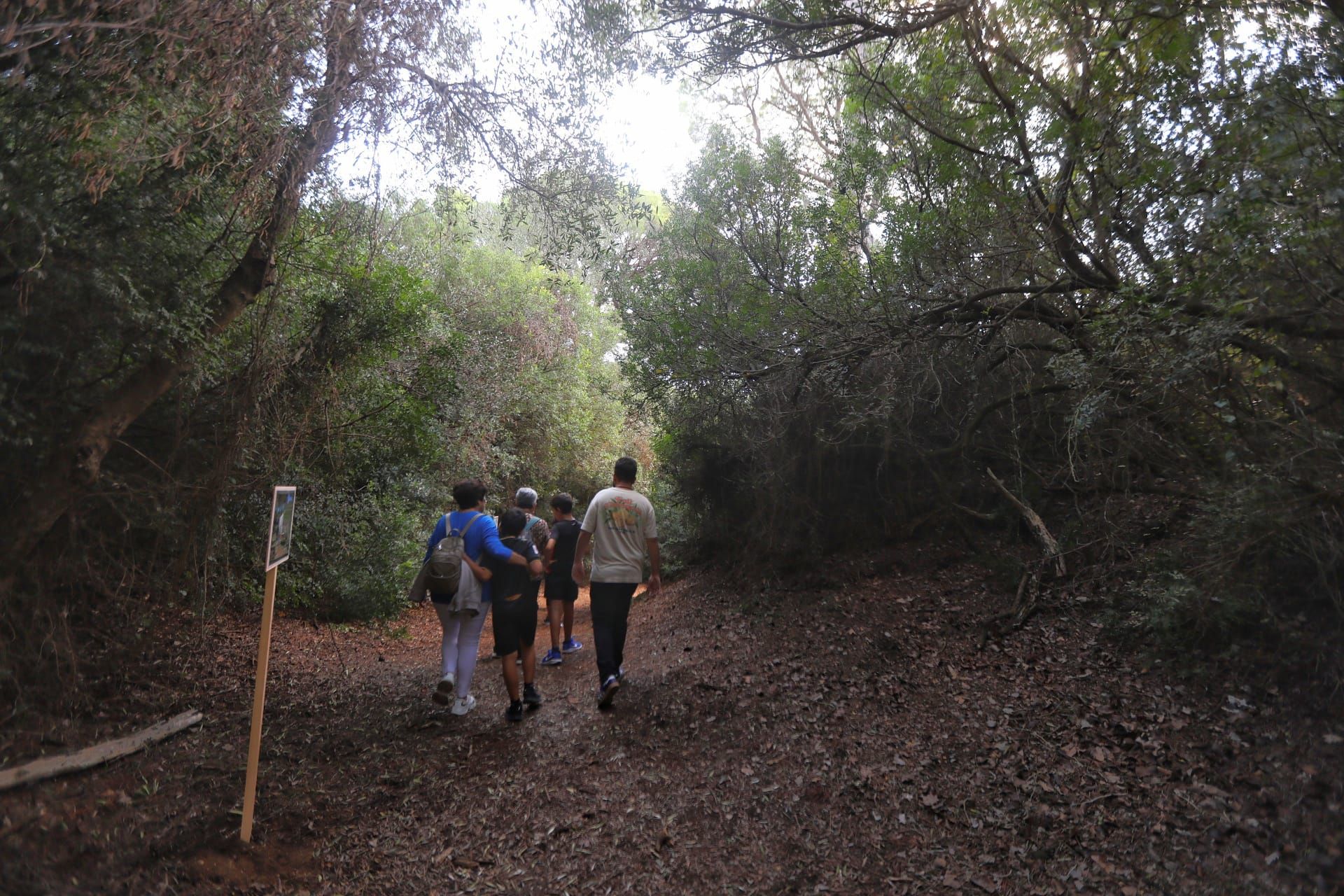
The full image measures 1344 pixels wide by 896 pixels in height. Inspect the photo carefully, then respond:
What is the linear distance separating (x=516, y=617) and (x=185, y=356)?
10.3 ft

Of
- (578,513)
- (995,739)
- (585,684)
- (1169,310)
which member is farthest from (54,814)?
(578,513)

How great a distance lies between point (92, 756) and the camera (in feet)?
16.0

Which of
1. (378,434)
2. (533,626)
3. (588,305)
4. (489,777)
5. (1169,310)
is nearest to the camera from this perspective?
(1169,310)

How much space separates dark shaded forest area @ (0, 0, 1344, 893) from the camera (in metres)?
4.34

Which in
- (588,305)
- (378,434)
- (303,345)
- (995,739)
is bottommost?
(995,739)

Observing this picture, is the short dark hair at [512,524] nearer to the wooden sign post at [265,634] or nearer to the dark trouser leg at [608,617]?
the dark trouser leg at [608,617]

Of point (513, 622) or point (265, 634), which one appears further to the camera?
point (513, 622)

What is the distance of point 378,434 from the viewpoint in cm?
984

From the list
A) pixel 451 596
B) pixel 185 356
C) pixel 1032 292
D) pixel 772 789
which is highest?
pixel 1032 292

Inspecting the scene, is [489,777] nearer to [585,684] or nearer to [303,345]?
[585,684]

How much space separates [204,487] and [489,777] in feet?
11.3

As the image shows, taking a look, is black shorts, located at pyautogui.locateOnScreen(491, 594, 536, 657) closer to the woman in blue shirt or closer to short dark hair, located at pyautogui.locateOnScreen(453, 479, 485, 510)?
the woman in blue shirt

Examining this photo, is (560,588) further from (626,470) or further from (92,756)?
(92,756)

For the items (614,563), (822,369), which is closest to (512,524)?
(614,563)
